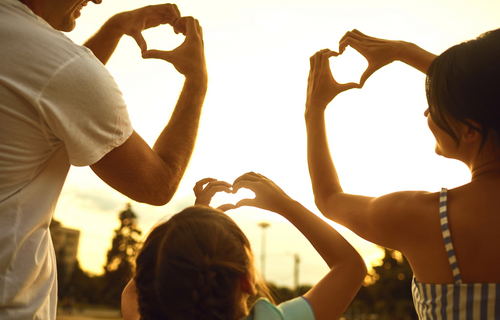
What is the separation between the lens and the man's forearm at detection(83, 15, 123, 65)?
2812mm

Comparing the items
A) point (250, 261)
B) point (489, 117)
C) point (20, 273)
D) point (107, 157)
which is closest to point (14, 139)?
point (107, 157)

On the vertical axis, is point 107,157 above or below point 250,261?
above

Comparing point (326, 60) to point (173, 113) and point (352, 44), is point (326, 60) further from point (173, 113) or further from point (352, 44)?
point (173, 113)

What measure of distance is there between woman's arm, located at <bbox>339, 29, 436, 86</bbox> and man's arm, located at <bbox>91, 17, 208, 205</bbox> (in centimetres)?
94

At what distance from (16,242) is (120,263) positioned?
75477 mm

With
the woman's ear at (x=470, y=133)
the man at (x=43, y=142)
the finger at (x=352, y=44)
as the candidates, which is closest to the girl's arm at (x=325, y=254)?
the man at (x=43, y=142)

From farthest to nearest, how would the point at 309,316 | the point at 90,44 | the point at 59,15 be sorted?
the point at 90,44 < the point at 59,15 < the point at 309,316

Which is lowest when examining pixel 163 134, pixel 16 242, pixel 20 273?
pixel 20 273

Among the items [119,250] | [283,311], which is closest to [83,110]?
[283,311]

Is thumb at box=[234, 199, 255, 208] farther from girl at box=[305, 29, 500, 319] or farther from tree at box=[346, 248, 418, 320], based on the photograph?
tree at box=[346, 248, 418, 320]

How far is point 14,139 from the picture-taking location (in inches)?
60.0

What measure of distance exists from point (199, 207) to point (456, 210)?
1.09 meters

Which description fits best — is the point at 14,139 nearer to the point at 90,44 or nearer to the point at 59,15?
the point at 59,15

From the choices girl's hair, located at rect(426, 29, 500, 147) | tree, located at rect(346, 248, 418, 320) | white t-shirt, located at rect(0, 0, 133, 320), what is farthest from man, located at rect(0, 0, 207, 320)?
tree, located at rect(346, 248, 418, 320)
